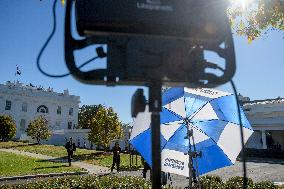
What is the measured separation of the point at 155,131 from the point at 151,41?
2.16 feet

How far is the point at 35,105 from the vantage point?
7325 centimetres

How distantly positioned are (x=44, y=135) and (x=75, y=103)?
26.2 metres

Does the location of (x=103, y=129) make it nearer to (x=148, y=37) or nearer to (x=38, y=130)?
(x=38, y=130)

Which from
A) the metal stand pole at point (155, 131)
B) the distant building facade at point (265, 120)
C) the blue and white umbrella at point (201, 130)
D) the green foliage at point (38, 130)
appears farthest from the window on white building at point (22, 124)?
the metal stand pole at point (155, 131)

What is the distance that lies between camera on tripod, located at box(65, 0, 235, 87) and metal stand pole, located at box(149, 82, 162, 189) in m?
0.08

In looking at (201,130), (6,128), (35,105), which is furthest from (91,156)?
(35,105)

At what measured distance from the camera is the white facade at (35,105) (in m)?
68.8

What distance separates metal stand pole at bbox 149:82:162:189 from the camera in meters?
2.21

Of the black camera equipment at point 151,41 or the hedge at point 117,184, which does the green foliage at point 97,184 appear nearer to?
the hedge at point 117,184

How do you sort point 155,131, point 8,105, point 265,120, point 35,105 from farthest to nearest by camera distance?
point 35,105 → point 8,105 → point 265,120 → point 155,131

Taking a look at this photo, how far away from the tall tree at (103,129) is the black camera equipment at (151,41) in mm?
38808

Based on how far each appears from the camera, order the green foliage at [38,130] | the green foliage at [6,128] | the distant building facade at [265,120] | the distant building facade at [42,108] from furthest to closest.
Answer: the distant building facade at [42,108] → the green foliage at [6,128] → the green foliage at [38,130] → the distant building facade at [265,120]

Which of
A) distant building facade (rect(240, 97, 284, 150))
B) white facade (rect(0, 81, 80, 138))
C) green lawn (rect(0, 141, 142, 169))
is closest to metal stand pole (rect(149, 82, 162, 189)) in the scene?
green lawn (rect(0, 141, 142, 169))

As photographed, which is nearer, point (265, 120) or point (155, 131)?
point (155, 131)
